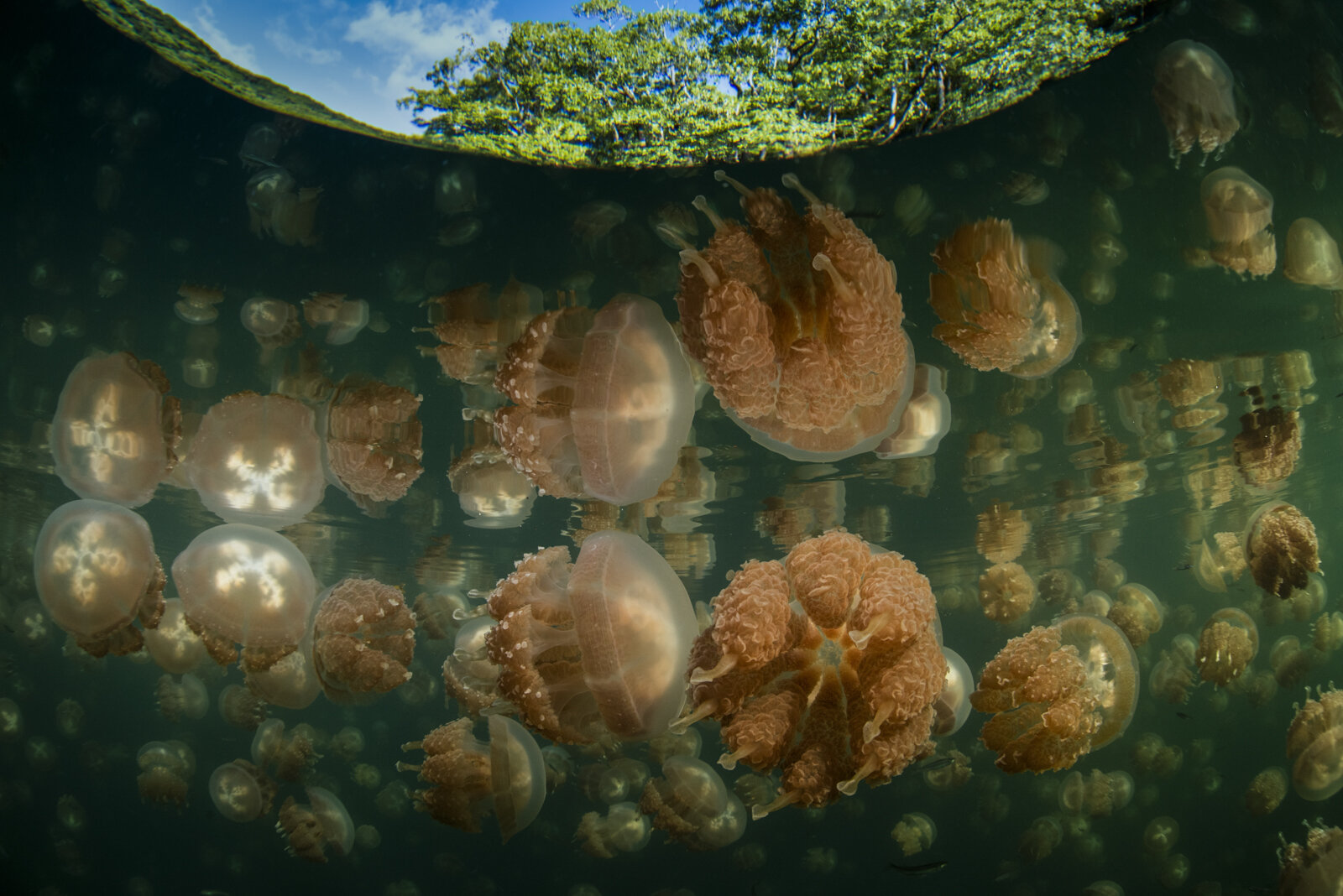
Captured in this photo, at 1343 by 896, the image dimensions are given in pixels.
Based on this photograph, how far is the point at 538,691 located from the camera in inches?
145

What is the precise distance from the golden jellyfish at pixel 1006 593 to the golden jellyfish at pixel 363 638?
24.7 feet

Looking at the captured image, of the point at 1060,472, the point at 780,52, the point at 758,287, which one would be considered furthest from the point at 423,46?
the point at 1060,472

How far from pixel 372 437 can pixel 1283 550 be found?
9491 millimetres

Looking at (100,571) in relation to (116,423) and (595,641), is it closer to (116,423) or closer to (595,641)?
(116,423)

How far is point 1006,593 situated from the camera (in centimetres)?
942

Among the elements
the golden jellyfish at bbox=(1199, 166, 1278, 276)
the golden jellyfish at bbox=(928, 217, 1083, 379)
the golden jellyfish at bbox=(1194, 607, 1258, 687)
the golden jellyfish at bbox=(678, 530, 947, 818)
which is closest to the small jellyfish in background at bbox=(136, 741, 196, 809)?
the golden jellyfish at bbox=(678, 530, 947, 818)

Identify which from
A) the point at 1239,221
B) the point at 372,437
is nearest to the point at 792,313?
the point at 1239,221

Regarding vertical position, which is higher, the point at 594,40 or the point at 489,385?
the point at 594,40

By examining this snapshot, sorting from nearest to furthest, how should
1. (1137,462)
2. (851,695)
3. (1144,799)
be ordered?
(851,695) → (1137,462) → (1144,799)

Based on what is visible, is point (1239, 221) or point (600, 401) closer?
point (600, 401)

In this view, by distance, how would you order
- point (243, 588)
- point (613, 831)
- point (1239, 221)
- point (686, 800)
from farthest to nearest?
point (613, 831) → point (686, 800) → point (243, 588) → point (1239, 221)

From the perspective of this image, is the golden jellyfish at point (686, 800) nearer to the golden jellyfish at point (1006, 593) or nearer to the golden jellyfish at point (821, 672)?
the golden jellyfish at point (1006, 593)

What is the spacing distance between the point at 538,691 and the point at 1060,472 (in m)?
9.51

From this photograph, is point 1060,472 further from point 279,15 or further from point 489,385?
point 279,15
